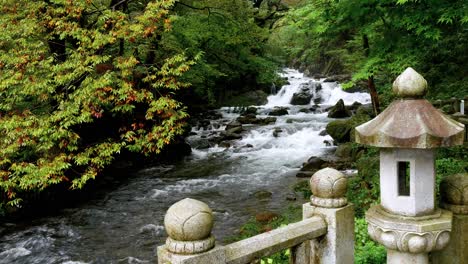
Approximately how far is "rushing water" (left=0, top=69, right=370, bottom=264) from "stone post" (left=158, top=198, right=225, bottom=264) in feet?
24.0

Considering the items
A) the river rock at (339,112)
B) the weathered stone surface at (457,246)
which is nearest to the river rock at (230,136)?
the river rock at (339,112)

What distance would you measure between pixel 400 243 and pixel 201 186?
493 inches

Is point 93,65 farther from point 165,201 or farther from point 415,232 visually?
point 415,232

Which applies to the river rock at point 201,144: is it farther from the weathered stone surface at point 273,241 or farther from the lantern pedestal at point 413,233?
the lantern pedestal at point 413,233

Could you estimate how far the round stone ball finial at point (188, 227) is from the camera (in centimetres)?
290

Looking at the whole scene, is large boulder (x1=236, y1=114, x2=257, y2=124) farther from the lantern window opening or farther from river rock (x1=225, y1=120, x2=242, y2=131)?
the lantern window opening

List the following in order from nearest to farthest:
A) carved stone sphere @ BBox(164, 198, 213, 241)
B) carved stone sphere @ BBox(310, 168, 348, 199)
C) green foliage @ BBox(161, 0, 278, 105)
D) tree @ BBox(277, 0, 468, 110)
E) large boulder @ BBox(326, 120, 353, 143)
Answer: carved stone sphere @ BBox(164, 198, 213, 241) < carved stone sphere @ BBox(310, 168, 348, 199) < tree @ BBox(277, 0, 468, 110) < green foliage @ BBox(161, 0, 278, 105) < large boulder @ BBox(326, 120, 353, 143)

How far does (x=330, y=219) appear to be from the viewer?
411cm

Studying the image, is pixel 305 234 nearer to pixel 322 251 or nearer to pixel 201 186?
pixel 322 251

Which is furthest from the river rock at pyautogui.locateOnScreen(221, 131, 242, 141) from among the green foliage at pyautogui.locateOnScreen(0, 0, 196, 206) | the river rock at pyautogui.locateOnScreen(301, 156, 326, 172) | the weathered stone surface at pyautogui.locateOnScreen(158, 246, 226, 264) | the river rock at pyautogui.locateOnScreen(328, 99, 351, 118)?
the weathered stone surface at pyautogui.locateOnScreen(158, 246, 226, 264)

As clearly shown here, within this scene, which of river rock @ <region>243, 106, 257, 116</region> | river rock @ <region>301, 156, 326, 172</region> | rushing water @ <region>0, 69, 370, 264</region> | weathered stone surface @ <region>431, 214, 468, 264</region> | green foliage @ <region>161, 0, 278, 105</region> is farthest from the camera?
river rock @ <region>243, 106, 257, 116</region>

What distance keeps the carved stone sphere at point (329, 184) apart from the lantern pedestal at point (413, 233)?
49 cm

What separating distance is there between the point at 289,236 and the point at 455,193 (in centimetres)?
157

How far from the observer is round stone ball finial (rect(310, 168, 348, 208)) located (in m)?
4.02
